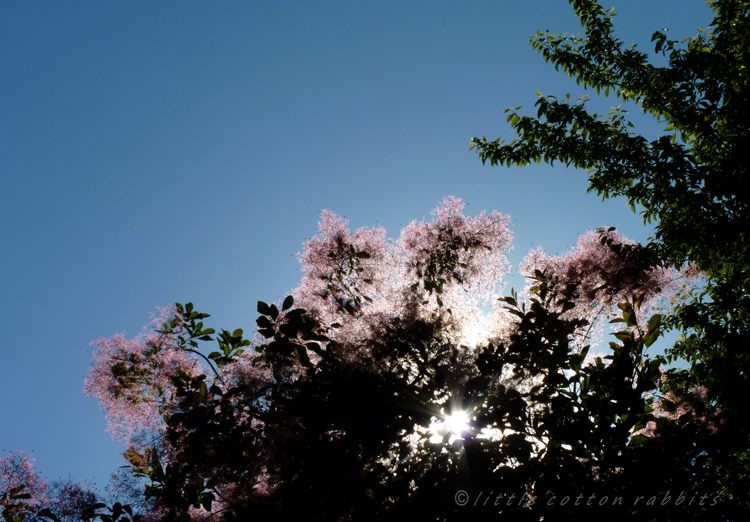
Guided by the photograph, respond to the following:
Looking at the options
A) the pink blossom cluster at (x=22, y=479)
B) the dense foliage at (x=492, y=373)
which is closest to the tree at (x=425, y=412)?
the dense foliage at (x=492, y=373)

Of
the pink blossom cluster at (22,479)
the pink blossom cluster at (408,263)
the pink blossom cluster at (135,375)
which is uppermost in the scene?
the pink blossom cluster at (408,263)

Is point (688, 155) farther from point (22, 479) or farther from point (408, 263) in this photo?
point (22, 479)

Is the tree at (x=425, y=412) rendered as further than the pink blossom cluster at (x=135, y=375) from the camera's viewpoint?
No

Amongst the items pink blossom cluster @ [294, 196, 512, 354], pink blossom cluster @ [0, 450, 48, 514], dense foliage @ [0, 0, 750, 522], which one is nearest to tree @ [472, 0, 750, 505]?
dense foliage @ [0, 0, 750, 522]

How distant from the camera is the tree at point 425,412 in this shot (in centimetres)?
210

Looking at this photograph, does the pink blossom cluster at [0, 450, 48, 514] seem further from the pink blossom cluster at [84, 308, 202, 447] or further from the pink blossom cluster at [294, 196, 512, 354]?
the pink blossom cluster at [294, 196, 512, 354]

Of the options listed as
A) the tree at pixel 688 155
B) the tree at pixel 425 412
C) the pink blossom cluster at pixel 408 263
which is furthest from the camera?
the pink blossom cluster at pixel 408 263

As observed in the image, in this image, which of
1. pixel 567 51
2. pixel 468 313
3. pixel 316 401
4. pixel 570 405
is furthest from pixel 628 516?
pixel 567 51

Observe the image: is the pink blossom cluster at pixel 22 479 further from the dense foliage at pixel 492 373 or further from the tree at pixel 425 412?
the tree at pixel 425 412

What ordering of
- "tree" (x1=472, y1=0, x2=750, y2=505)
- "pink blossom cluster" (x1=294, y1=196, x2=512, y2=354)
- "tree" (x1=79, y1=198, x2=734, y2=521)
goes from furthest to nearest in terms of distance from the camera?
"pink blossom cluster" (x1=294, y1=196, x2=512, y2=354) < "tree" (x1=472, y1=0, x2=750, y2=505) < "tree" (x1=79, y1=198, x2=734, y2=521)

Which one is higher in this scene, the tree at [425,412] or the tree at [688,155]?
the tree at [688,155]

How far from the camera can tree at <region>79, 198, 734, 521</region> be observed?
2.10 m

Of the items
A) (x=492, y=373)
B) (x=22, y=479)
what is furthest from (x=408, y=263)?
(x=22, y=479)

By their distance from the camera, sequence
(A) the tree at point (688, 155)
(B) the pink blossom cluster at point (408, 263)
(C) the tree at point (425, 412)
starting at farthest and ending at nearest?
(B) the pink blossom cluster at point (408, 263) < (A) the tree at point (688, 155) < (C) the tree at point (425, 412)
